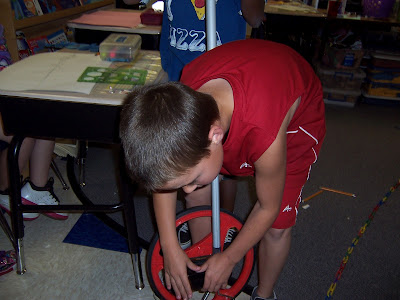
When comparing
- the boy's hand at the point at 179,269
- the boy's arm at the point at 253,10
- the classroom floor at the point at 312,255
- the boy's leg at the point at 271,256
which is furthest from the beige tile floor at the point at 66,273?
the boy's arm at the point at 253,10

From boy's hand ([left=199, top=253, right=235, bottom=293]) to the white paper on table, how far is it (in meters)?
0.58

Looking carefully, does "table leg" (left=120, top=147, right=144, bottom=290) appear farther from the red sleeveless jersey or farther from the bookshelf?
the bookshelf

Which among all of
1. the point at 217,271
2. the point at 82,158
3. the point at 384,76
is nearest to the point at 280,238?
the point at 217,271

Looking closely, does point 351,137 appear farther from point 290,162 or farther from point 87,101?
point 87,101

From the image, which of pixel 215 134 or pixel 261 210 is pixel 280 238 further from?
pixel 215 134

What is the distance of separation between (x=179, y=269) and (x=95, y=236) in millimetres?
668

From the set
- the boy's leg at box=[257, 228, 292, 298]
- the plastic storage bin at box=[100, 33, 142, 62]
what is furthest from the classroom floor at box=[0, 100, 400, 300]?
the plastic storage bin at box=[100, 33, 142, 62]

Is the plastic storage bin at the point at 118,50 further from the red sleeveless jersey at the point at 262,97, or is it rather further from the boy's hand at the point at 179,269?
the boy's hand at the point at 179,269

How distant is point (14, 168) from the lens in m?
1.10

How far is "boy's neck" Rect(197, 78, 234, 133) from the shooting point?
66 cm

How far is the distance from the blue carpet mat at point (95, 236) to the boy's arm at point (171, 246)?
0.51 metres

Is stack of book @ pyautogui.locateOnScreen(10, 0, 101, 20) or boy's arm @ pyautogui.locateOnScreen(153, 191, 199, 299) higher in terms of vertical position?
stack of book @ pyautogui.locateOnScreen(10, 0, 101, 20)

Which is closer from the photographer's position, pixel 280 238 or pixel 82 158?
pixel 280 238

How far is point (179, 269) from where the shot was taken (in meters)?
0.91
